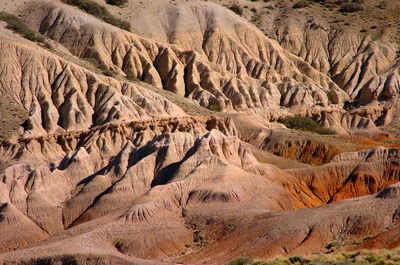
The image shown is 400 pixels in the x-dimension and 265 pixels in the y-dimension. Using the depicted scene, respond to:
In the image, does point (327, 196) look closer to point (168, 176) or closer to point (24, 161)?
point (168, 176)

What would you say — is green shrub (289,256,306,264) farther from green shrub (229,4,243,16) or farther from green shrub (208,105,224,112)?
green shrub (229,4,243,16)

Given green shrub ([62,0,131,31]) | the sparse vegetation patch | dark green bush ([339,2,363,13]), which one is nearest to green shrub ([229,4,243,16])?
dark green bush ([339,2,363,13])

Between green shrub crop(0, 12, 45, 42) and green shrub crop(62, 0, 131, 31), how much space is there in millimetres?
17972

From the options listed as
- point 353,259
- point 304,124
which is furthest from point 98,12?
point 353,259

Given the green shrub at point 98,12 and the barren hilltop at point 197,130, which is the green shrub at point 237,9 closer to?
the barren hilltop at point 197,130

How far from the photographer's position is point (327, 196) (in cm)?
8575

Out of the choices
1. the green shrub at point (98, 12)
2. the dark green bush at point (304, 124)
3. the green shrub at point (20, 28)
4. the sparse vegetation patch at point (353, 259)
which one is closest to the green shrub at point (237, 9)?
the green shrub at point (98, 12)

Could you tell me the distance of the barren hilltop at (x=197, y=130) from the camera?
204 ft

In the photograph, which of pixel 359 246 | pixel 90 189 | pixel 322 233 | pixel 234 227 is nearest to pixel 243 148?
pixel 90 189

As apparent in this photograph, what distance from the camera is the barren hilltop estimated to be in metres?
62.3

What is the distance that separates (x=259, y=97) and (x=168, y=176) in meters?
55.9

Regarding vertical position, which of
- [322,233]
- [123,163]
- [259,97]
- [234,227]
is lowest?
[259,97]

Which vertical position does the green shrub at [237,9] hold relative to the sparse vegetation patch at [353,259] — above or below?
below

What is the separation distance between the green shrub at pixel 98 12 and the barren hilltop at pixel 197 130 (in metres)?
0.37
